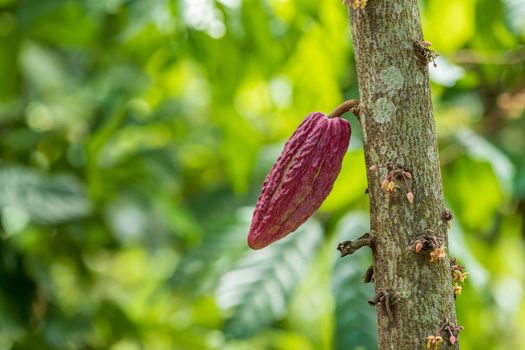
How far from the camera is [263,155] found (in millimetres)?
2154

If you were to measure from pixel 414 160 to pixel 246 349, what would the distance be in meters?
1.81

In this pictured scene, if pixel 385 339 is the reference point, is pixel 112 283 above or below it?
above

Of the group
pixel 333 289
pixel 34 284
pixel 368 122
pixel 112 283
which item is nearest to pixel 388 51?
pixel 368 122

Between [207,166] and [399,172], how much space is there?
2354 millimetres

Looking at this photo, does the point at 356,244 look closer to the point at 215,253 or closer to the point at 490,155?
the point at 215,253

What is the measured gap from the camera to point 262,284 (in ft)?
5.26

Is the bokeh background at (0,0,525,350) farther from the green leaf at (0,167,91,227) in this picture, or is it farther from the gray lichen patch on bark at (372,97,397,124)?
the gray lichen patch on bark at (372,97,397,124)

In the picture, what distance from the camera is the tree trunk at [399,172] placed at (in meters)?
0.76

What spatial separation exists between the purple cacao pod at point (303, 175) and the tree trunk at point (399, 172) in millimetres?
58

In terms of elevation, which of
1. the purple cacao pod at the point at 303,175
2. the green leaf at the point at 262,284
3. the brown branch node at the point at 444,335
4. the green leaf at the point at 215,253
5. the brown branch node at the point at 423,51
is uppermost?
the green leaf at the point at 215,253

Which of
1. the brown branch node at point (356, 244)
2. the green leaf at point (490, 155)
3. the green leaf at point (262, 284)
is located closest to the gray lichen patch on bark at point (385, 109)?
the brown branch node at point (356, 244)

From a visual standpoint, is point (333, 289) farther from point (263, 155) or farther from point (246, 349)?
point (246, 349)

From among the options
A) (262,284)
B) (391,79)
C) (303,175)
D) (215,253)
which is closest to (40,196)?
(215,253)

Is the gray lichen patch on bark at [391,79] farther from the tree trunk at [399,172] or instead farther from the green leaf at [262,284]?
the green leaf at [262,284]
